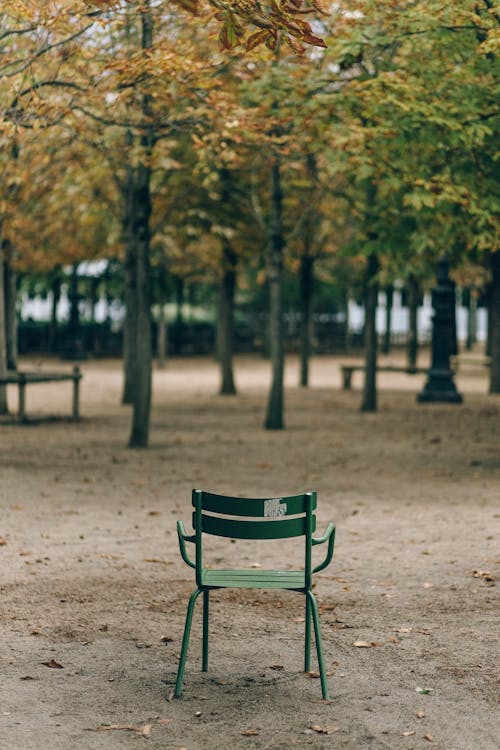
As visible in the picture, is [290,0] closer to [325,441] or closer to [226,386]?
[325,441]

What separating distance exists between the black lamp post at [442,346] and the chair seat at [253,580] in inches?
788

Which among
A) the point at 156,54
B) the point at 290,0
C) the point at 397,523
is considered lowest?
the point at 397,523

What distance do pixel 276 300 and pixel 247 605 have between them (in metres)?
12.7

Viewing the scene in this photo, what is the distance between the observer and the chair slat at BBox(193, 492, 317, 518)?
5.81 metres

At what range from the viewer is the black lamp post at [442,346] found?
26.0 m

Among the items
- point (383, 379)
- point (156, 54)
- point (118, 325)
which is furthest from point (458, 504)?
point (118, 325)

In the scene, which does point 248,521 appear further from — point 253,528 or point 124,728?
point 124,728

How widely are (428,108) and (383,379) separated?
23.6m

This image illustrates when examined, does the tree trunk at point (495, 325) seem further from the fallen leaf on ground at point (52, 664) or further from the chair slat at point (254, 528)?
the fallen leaf on ground at point (52, 664)

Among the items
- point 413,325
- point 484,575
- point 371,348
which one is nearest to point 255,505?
point 484,575

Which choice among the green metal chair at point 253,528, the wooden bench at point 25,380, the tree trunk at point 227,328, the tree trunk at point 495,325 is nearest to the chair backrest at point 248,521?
the green metal chair at point 253,528

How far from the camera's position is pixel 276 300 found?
20.2 meters

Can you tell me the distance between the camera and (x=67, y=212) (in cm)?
2709

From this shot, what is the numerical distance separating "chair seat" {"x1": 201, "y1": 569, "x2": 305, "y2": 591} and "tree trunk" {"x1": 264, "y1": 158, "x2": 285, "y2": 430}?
13.7 meters
